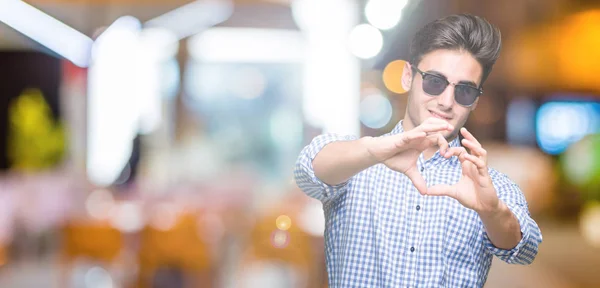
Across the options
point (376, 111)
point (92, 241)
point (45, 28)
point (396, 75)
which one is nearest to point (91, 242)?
point (92, 241)

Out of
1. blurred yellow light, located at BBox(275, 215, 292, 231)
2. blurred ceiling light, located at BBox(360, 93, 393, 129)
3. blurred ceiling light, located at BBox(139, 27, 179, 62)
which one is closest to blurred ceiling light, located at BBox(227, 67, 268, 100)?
blurred ceiling light, located at BBox(139, 27, 179, 62)

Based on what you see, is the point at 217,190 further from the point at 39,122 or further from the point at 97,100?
the point at 39,122

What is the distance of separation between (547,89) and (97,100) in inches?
198

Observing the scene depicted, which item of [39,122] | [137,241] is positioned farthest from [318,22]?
[39,122]

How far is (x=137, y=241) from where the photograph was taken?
6.27 meters

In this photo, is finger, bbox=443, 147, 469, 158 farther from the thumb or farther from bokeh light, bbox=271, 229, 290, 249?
bokeh light, bbox=271, 229, 290, 249

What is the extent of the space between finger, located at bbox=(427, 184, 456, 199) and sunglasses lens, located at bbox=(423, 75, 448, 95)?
156mm

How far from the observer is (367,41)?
5.88 ft

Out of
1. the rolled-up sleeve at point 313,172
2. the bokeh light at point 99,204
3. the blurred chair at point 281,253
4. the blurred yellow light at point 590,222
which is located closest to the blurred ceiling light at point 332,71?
the blurred chair at point 281,253

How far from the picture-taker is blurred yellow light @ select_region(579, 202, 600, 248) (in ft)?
34.1

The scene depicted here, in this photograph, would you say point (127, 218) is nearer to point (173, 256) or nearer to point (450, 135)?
point (173, 256)

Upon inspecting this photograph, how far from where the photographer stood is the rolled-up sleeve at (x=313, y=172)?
1.33 metres

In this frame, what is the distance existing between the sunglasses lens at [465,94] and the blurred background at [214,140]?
7.47 ft

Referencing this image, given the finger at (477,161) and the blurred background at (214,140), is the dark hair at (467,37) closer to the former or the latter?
the finger at (477,161)
